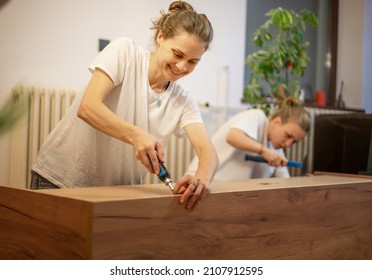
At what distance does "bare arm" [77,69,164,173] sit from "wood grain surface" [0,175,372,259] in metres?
0.09

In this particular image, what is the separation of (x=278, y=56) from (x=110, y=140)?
1.82 m

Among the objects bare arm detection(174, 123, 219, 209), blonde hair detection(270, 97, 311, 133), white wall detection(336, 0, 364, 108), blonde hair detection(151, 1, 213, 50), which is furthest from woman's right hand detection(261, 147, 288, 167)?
white wall detection(336, 0, 364, 108)

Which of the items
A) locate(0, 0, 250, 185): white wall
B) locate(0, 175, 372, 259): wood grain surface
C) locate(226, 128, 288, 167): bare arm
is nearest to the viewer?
locate(0, 175, 372, 259): wood grain surface

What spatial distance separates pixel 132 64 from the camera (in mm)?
1360

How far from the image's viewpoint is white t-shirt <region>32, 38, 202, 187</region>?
4.50ft

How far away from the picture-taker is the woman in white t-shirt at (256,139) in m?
2.25

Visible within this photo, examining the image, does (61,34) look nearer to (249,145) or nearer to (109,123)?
(249,145)

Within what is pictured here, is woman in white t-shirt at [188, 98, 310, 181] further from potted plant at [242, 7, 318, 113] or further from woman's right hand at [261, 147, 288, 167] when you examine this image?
potted plant at [242, 7, 318, 113]

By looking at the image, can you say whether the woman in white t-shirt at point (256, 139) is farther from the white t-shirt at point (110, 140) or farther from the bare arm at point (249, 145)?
the white t-shirt at point (110, 140)

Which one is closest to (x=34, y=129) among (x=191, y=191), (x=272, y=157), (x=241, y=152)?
(x=241, y=152)

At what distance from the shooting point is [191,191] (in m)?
1.09

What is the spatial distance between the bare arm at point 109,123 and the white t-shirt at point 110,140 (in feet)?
0.30
